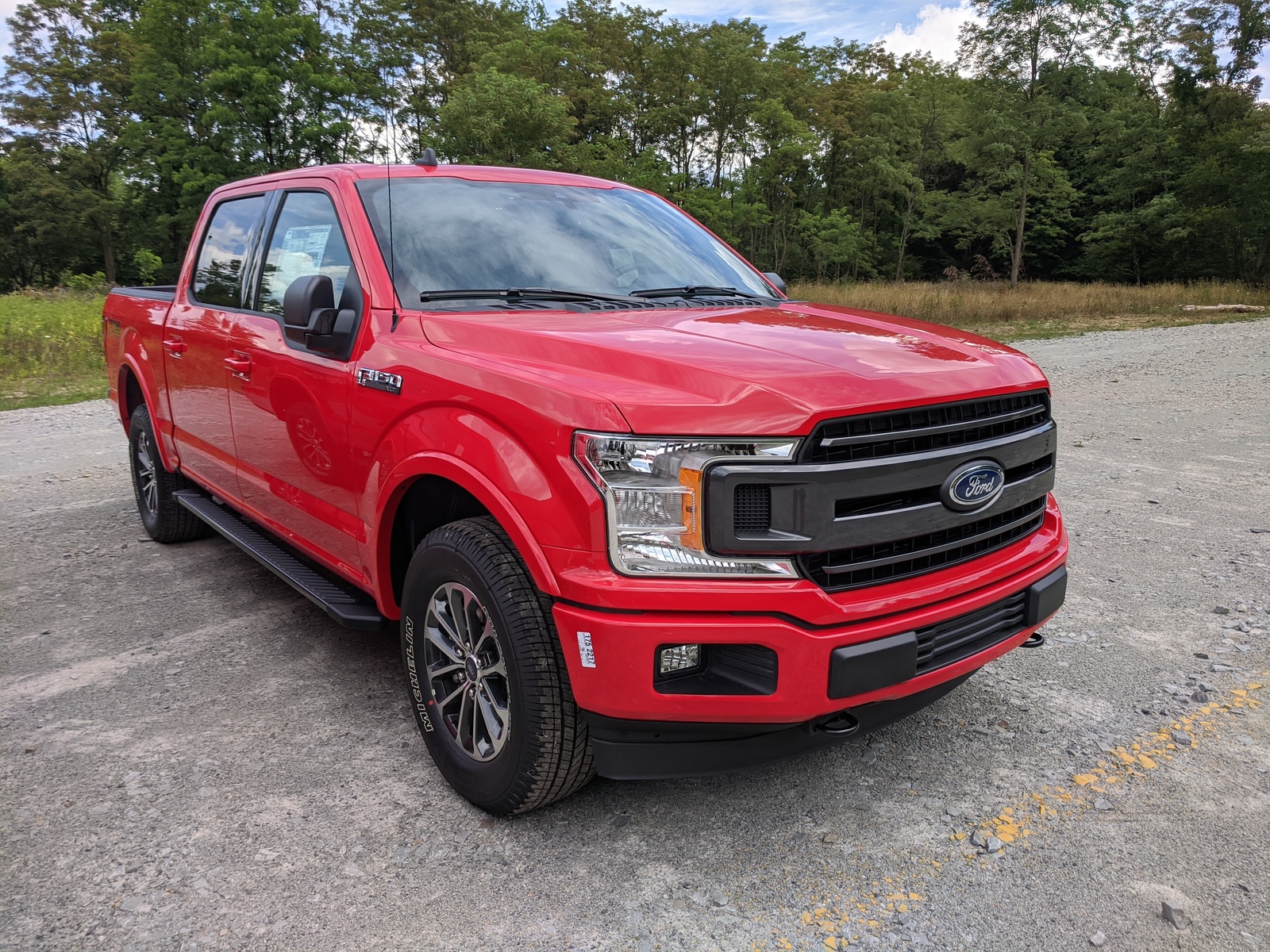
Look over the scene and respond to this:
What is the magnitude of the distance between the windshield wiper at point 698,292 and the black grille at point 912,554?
54.2 inches

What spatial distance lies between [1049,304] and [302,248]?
78.5 feet

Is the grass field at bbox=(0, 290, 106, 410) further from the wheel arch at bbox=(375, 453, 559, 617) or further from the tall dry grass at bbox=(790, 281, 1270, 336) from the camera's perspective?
the tall dry grass at bbox=(790, 281, 1270, 336)

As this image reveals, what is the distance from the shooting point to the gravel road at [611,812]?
7.09 ft

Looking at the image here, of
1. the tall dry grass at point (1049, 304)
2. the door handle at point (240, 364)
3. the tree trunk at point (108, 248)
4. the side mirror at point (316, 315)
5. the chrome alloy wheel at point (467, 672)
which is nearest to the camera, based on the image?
the chrome alloy wheel at point (467, 672)

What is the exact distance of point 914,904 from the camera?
2219 mm

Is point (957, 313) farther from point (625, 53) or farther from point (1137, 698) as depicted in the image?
point (625, 53)

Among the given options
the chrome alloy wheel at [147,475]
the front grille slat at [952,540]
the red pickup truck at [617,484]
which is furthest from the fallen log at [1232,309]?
the chrome alloy wheel at [147,475]

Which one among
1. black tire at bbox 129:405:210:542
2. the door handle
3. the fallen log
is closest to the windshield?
the door handle

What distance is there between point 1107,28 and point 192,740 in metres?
41.2

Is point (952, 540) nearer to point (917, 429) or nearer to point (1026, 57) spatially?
point (917, 429)

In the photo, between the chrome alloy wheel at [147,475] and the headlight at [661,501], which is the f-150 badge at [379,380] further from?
the chrome alloy wheel at [147,475]

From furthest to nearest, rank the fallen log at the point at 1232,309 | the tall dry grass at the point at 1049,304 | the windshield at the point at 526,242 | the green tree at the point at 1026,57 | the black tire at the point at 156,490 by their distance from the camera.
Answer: the green tree at the point at 1026,57, the fallen log at the point at 1232,309, the tall dry grass at the point at 1049,304, the black tire at the point at 156,490, the windshield at the point at 526,242

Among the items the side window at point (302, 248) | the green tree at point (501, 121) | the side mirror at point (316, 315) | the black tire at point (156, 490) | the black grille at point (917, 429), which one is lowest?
the black tire at point (156, 490)

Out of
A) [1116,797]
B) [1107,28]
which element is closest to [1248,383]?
[1116,797]
